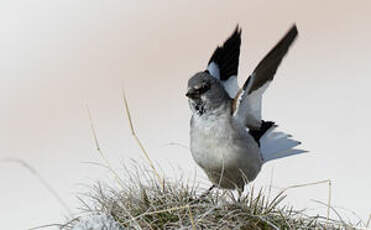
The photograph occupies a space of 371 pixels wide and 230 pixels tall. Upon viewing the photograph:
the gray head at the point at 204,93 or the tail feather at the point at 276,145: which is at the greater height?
the gray head at the point at 204,93

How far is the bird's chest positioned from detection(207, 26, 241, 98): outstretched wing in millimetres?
199

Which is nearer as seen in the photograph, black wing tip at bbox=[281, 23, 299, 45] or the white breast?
black wing tip at bbox=[281, 23, 299, 45]

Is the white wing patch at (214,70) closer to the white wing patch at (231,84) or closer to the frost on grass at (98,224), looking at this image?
the white wing patch at (231,84)

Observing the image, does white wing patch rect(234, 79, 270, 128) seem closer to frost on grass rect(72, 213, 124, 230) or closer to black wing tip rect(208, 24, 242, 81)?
black wing tip rect(208, 24, 242, 81)

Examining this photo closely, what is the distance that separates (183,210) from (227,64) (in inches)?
24.0

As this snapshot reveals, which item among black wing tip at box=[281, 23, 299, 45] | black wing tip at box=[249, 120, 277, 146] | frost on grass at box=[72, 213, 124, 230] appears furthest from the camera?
black wing tip at box=[249, 120, 277, 146]

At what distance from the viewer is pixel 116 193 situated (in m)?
1.30

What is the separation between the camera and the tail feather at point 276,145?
64.6 inches

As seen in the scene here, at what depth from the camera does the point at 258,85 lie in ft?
4.77

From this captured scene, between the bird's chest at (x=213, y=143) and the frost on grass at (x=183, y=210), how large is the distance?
0.59 feet

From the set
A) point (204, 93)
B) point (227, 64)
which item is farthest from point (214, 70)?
point (204, 93)

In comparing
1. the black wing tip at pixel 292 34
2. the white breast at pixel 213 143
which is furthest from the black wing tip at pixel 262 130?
the black wing tip at pixel 292 34

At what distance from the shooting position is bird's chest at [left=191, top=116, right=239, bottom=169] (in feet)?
4.81

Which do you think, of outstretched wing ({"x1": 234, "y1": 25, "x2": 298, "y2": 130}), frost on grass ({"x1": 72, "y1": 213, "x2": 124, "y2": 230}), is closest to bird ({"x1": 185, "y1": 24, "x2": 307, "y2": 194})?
outstretched wing ({"x1": 234, "y1": 25, "x2": 298, "y2": 130})
